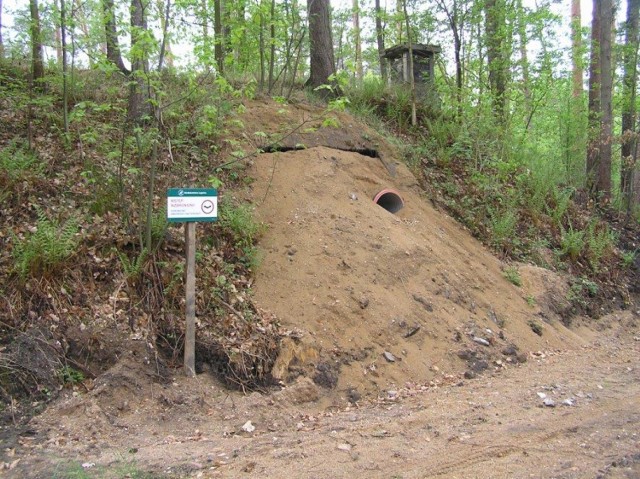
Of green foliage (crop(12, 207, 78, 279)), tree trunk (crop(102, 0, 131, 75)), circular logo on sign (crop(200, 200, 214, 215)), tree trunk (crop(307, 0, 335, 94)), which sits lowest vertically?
green foliage (crop(12, 207, 78, 279))

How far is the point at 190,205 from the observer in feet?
18.0

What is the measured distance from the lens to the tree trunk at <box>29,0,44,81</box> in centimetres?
778

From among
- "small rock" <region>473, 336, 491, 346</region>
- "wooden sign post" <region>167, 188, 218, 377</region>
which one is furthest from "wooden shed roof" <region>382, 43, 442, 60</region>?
"wooden sign post" <region>167, 188, 218, 377</region>

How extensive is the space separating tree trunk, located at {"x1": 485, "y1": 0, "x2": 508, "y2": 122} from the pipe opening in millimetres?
4536

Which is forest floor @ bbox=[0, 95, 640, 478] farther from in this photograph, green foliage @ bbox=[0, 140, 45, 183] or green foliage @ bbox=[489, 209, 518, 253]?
green foliage @ bbox=[0, 140, 45, 183]

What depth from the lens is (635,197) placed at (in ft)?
47.8

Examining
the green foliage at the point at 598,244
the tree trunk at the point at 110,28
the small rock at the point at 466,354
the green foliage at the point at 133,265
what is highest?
the tree trunk at the point at 110,28

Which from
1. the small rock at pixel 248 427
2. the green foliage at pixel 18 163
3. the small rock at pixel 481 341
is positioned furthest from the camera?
the small rock at pixel 481 341

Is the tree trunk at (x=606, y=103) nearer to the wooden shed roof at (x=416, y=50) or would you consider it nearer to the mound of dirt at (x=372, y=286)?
the wooden shed roof at (x=416, y=50)

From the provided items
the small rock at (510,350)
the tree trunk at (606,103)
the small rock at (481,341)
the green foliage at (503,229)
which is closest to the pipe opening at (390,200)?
the green foliage at (503,229)

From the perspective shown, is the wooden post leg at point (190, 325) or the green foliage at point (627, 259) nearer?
the wooden post leg at point (190, 325)

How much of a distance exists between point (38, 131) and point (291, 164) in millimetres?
3977

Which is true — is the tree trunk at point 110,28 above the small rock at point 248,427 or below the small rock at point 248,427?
above

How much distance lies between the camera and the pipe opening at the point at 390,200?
9414mm
